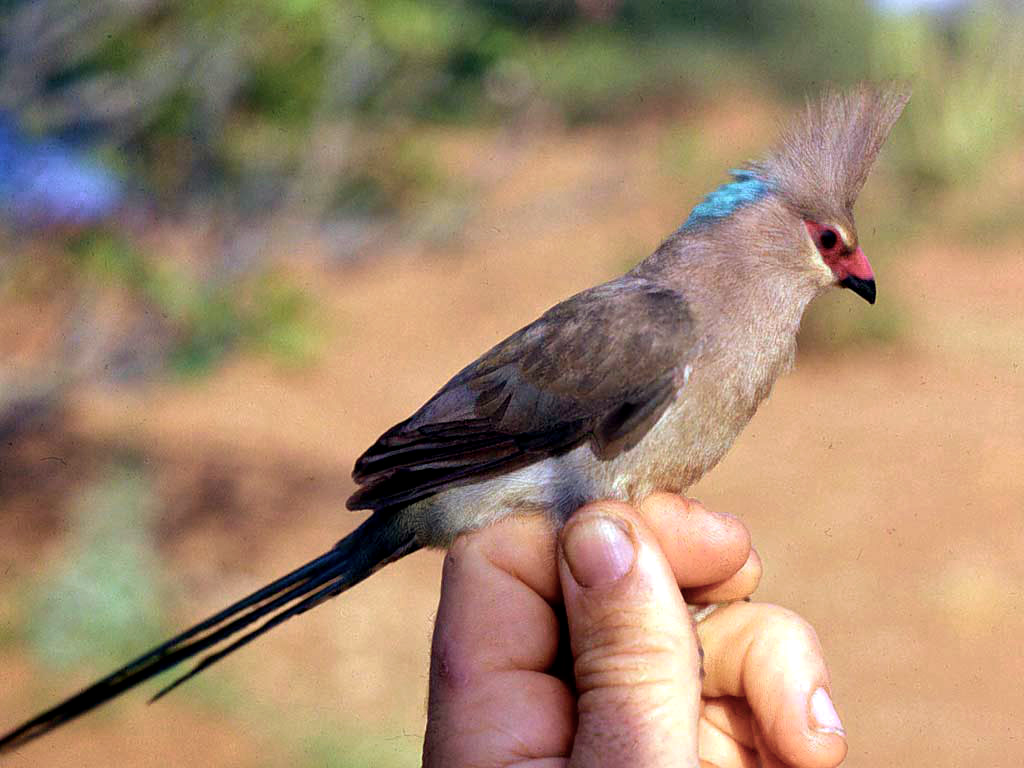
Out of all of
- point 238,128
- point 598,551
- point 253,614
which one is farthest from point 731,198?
point 238,128

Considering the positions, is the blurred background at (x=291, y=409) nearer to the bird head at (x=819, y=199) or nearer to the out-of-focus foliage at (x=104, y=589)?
the out-of-focus foliage at (x=104, y=589)

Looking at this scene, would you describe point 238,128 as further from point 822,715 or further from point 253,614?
point 822,715

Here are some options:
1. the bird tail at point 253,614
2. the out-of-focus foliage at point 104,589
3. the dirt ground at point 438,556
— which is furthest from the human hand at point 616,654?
the out-of-focus foliage at point 104,589

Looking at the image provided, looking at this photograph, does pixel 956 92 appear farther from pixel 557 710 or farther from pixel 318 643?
pixel 557 710

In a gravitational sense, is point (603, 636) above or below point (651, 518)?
below

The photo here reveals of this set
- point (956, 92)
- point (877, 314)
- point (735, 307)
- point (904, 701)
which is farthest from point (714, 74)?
point (735, 307)

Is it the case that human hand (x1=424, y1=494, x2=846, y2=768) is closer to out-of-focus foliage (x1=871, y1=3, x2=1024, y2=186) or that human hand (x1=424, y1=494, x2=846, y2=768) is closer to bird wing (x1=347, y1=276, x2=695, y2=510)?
bird wing (x1=347, y1=276, x2=695, y2=510)
